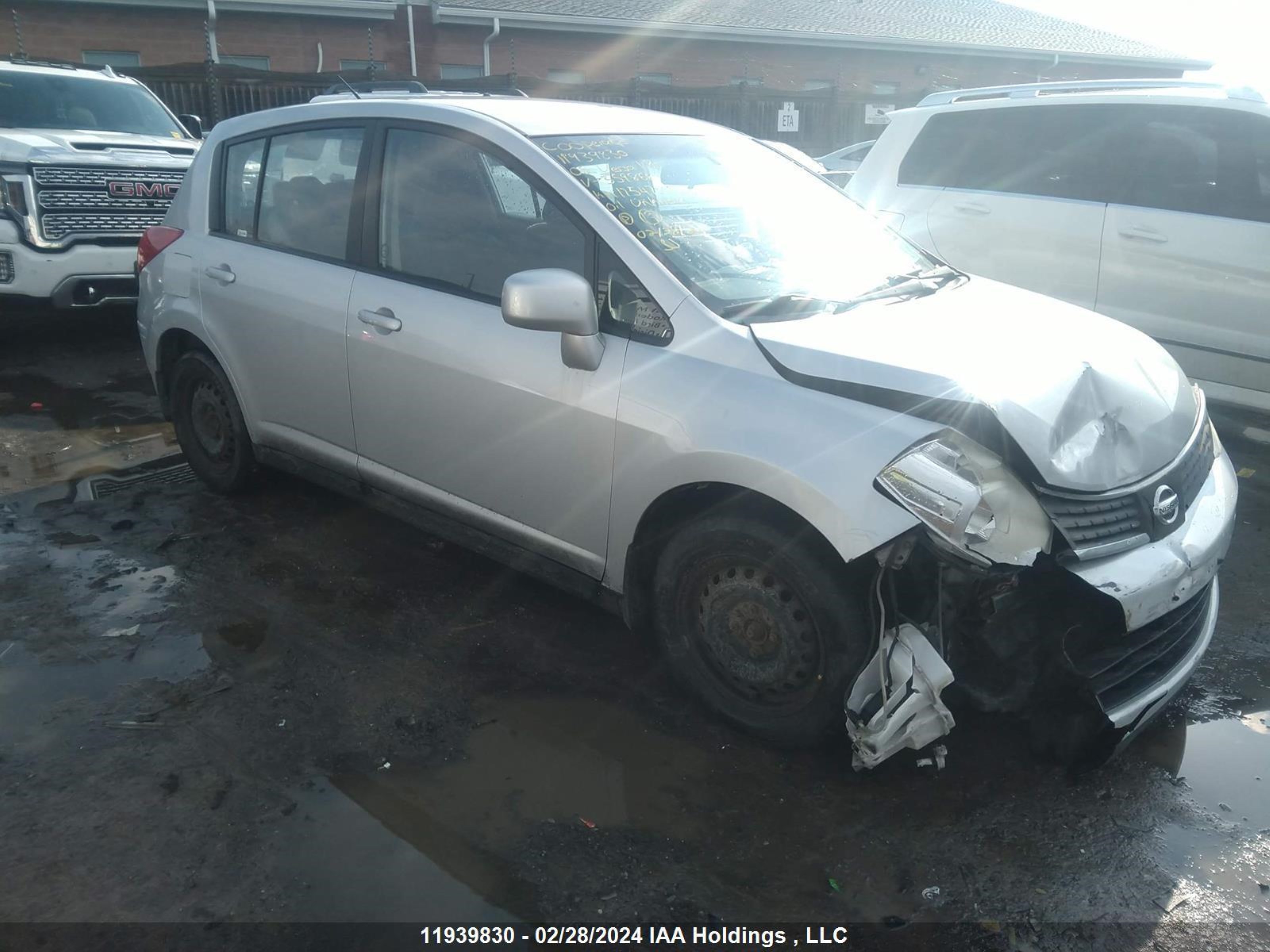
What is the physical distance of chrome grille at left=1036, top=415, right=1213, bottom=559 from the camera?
273 cm

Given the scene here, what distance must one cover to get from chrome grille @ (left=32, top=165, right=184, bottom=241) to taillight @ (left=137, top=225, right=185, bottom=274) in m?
3.07

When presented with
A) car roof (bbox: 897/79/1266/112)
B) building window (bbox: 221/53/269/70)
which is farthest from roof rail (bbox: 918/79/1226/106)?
building window (bbox: 221/53/269/70)

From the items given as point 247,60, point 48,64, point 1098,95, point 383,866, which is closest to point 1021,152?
point 1098,95

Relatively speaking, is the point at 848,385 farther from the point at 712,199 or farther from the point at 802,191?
the point at 802,191

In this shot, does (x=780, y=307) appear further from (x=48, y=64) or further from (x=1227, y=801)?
(x=48, y=64)

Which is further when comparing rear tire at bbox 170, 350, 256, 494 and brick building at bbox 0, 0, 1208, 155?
brick building at bbox 0, 0, 1208, 155

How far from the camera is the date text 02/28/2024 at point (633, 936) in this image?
244 cm

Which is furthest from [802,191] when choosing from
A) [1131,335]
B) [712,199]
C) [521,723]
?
[521,723]

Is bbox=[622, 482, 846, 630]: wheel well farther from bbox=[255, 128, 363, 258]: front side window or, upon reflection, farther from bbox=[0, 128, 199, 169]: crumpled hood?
bbox=[0, 128, 199, 169]: crumpled hood

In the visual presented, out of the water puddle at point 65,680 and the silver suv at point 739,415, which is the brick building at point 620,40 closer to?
the silver suv at point 739,415

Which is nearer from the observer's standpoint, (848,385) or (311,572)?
(848,385)

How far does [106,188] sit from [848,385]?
7.28 meters

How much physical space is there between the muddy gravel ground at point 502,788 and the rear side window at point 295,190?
148cm

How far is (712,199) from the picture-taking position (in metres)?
3.67
